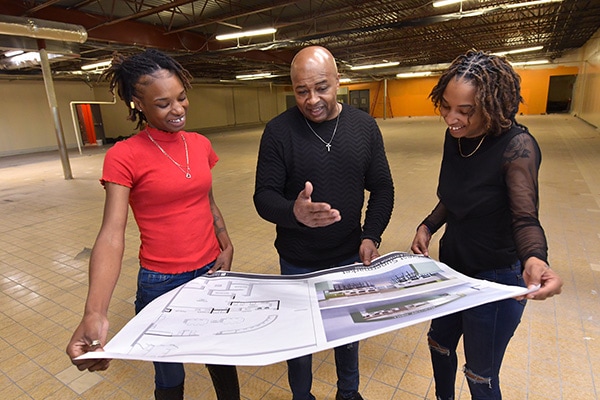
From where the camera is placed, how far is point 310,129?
128 cm

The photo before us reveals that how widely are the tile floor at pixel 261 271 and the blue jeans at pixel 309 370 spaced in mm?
188

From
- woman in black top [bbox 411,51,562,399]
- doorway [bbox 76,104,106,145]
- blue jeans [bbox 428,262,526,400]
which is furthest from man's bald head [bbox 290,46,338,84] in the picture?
doorway [bbox 76,104,106,145]

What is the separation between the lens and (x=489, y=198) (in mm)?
1027

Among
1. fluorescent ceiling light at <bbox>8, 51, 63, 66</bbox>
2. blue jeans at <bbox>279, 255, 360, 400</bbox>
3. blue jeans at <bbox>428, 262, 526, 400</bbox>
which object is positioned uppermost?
fluorescent ceiling light at <bbox>8, 51, 63, 66</bbox>

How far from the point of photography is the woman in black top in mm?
941

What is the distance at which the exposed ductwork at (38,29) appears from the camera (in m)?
5.44

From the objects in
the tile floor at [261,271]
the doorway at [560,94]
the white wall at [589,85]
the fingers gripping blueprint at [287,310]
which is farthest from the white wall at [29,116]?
the doorway at [560,94]

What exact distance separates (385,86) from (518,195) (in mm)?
21508

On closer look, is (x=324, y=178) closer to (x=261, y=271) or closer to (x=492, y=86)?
(x=492, y=86)

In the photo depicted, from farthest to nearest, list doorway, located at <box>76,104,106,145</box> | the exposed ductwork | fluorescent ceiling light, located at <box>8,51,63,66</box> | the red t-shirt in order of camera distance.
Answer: doorway, located at <box>76,104,106,145</box> → fluorescent ceiling light, located at <box>8,51,63,66</box> → the exposed ductwork → the red t-shirt

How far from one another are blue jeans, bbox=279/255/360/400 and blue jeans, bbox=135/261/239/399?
23 cm

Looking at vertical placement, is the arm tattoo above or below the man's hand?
above

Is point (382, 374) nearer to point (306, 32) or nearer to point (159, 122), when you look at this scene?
point (159, 122)

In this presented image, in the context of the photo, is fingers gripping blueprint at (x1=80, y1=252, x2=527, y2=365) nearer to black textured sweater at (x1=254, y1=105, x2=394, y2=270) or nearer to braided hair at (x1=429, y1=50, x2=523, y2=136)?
black textured sweater at (x1=254, y1=105, x2=394, y2=270)
